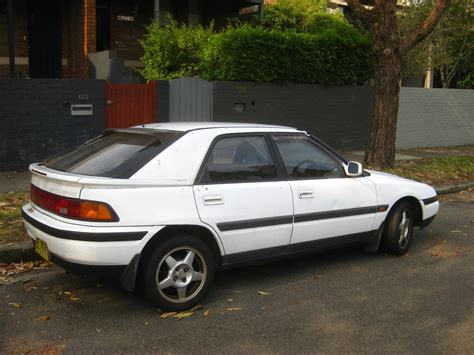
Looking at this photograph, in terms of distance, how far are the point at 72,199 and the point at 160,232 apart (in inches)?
27.4

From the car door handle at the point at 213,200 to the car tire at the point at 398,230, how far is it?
7.31 ft

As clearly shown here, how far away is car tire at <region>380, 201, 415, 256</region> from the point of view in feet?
19.4

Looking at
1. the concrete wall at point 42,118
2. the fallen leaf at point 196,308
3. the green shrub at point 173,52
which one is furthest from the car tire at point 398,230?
the green shrub at point 173,52

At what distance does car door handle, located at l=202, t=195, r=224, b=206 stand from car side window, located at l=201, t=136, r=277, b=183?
141 millimetres

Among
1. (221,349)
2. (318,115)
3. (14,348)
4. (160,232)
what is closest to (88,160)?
(160,232)

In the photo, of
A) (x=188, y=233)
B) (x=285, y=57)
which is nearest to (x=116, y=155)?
(x=188, y=233)

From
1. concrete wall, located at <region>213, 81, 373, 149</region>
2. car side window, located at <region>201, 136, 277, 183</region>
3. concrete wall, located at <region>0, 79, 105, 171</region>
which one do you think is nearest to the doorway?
concrete wall, located at <region>213, 81, 373, 149</region>

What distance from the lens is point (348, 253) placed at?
623 cm

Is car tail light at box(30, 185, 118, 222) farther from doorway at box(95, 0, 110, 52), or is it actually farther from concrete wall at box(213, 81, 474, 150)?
doorway at box(95, 0, 110, 52)

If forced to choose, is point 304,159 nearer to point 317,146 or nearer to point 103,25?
point 317,146

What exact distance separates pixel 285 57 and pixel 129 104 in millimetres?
4006

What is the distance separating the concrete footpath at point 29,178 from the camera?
5.55 m

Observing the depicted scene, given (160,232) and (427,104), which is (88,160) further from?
(427,104)

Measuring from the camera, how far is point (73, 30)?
48.5ft
